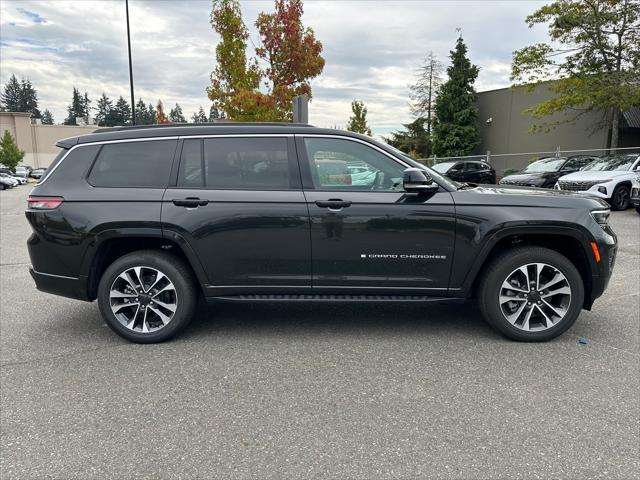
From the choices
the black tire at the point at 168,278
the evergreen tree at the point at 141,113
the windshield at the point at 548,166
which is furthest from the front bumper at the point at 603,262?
Answer: the evergreen tree at the point at 141,113

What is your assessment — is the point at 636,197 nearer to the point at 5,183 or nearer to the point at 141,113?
the point at 5,183

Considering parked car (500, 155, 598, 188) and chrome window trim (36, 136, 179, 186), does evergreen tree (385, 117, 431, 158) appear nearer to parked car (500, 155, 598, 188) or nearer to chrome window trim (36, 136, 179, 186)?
parked car (500, 155, 598, 188)

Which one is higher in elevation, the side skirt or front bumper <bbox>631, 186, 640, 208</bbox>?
front bumper <bbox>631, 186, 640, 208</bbox>

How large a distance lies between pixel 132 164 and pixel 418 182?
2.43m

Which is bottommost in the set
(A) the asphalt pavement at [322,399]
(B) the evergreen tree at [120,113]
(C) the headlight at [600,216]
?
(A) the asphalt pavement at [322,399]

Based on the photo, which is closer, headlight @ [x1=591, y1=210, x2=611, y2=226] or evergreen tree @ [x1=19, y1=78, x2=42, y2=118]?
headlight @ [x1=591, y1=210, x2=611, y2=226]

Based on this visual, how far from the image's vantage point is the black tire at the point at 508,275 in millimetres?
3879

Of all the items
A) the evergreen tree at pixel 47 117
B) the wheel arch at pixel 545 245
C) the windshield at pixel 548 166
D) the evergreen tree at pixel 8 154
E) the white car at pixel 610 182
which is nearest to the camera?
the wheel arch at pixel 545 245

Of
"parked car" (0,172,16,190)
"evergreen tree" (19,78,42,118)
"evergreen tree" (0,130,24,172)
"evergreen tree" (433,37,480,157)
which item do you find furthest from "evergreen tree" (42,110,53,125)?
"evergreen tree" (433,37,480,157)

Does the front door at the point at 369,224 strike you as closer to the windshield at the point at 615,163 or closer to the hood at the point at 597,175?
the hood at the point at 597,175

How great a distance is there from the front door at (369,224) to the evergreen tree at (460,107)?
103ft

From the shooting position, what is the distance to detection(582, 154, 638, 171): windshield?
43.3 feet

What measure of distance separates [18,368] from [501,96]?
3446 centimetres

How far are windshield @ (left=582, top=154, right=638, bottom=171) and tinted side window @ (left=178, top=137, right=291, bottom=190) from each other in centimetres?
1270
